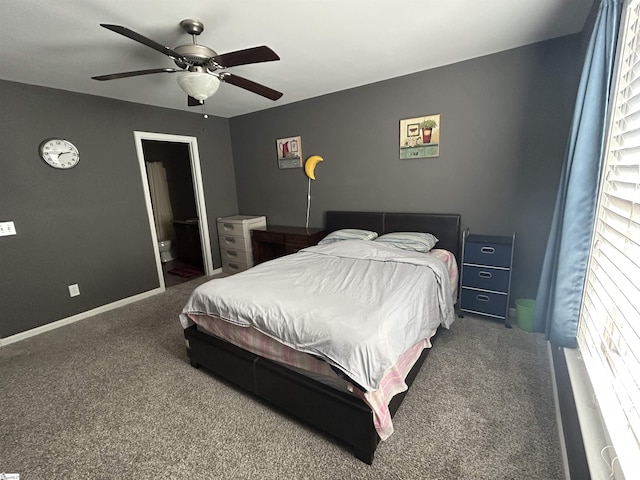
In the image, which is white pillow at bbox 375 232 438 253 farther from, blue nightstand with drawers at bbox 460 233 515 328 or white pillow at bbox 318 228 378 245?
blue nightstand with drawers at bbox 460 233 515 328

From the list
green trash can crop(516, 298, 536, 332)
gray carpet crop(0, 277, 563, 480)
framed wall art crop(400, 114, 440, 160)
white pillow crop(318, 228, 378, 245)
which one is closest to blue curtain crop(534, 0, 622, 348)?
gray carpet crop(0, 277, 563, 480)

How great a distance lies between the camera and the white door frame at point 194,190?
11.9 feet

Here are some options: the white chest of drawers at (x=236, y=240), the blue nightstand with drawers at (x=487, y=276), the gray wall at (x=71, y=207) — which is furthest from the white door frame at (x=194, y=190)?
the blue nightstand with drawers at (x=487, y=276)

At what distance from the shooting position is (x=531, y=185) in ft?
8.52

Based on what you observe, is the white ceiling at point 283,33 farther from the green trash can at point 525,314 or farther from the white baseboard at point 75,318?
the white baseboard at point 75,318

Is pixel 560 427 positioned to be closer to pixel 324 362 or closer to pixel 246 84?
pixel 324 362

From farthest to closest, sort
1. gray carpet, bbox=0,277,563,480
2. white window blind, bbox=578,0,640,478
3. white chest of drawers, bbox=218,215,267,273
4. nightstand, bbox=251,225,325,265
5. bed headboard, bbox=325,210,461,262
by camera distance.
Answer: white chest of drawers, bbox=218,215,267,273 → nightstand, bbox=251,225,325,265 → bed headboard, bbox=325,210,461,262 → gray carpet, bbox=0,277,563,480 → white window blind, bbox=578,0,640,478

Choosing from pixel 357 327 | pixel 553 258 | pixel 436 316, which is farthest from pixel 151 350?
pixel 553 258

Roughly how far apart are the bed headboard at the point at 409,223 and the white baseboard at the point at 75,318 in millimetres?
2650

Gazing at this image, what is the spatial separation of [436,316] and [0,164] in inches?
161

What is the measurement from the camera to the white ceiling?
1.77m

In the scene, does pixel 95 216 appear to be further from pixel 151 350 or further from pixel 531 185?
pixel 531 185

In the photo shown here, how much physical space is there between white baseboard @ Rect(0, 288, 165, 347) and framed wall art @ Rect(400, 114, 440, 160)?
3666 mm

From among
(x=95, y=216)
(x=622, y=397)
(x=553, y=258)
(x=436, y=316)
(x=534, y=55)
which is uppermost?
(x=534, y=55)
